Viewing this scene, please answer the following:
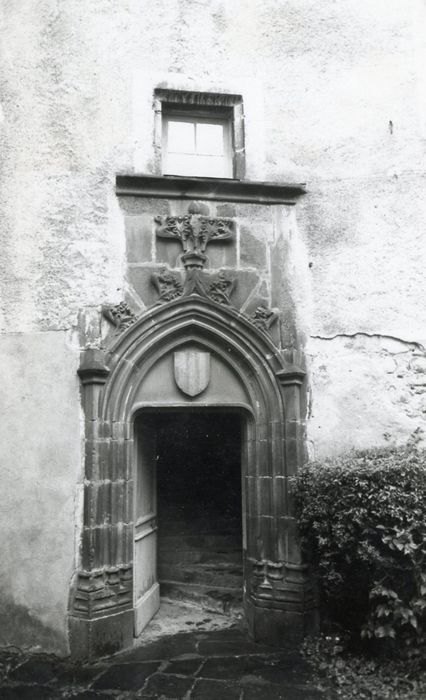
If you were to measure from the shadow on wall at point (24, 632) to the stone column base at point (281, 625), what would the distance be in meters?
1.55

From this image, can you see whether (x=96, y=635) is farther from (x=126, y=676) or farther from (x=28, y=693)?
(x=28, y=693)

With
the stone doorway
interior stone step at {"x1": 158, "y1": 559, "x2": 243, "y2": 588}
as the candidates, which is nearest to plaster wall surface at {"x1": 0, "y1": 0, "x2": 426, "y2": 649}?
the stone doorway

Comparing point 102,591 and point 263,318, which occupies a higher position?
point 263,318

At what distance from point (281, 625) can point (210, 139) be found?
442cm

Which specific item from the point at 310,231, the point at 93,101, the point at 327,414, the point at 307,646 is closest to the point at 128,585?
the point at 307,646

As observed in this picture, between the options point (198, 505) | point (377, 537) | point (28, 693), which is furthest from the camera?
point (198, 505)

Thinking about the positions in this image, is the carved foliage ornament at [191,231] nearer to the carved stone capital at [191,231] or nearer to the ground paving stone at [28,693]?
the carved stone capital at [191,231]

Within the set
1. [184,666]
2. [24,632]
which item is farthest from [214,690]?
[24,632]

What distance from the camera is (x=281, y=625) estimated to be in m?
4.40

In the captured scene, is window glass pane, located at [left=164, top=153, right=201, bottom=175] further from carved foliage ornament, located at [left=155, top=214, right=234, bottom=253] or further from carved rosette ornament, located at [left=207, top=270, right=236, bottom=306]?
carved rosette ornament, located at [left=207, top=270, right=236, bottom=306]

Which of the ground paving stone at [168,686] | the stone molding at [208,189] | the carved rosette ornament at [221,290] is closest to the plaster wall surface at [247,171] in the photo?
the stone molding at [208,189]

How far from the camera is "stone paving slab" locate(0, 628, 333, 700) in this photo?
3625 millimetres

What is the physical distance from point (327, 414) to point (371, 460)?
2.48ft

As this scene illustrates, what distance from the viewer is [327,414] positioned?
472 centimetres
